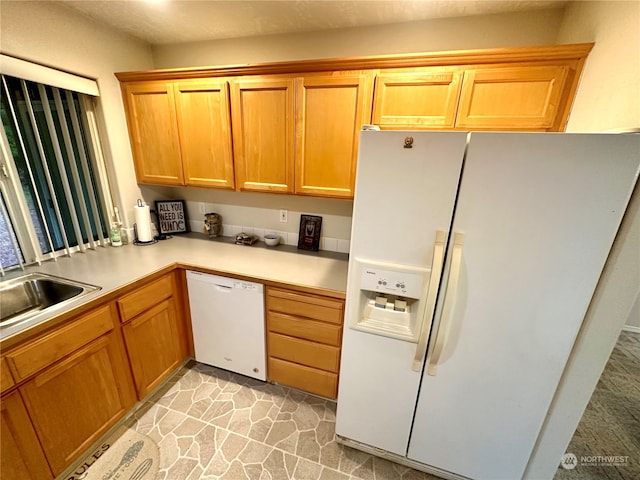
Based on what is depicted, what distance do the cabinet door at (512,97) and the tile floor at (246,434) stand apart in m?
1.98

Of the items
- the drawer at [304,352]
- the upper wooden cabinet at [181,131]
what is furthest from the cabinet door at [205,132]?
the drawer at [304,352]

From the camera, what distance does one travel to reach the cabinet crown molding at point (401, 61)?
124cm

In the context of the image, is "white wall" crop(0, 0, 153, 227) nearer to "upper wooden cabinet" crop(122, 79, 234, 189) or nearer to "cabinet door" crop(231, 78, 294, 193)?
"upper wooden cabinet" crop(122, 79, 234, 189)

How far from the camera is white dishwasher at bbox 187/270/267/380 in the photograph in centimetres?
172

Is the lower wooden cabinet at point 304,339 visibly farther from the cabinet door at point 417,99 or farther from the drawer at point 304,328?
the cabinet door at point 417,99

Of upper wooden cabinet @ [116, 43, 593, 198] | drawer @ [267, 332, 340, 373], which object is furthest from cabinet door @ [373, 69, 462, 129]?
drawer @ [267, 332, 340, 373]

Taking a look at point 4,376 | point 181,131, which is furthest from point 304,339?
point 181,131

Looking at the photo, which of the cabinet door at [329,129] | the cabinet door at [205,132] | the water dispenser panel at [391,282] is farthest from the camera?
the cabinet door at [205,132]

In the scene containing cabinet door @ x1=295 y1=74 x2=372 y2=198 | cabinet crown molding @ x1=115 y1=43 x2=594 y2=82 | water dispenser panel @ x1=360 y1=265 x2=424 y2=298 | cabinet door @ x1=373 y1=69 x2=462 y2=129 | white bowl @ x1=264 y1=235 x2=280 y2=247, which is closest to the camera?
Answer: water dispenser panel @ x1=360 y1=265 x2=424 y2=298

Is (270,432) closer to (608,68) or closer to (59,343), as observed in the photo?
(59,343)

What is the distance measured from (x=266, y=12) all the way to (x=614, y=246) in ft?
6.78

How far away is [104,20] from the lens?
5.64 ft

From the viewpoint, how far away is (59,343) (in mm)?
1185

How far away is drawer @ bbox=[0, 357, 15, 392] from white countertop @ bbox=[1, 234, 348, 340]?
24cm
